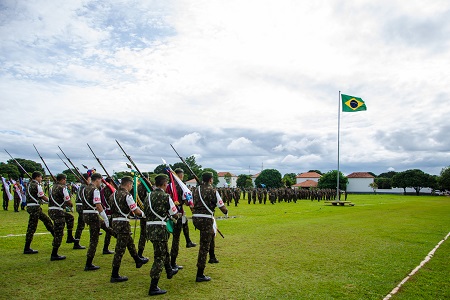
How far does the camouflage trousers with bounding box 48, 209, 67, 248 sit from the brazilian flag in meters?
29.8

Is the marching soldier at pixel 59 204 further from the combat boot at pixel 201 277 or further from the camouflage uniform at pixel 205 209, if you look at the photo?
the combat boot at pixel 201 277

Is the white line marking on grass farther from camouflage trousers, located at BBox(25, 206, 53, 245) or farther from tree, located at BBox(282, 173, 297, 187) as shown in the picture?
tree, located at BBox(282, 173, 297, 187)

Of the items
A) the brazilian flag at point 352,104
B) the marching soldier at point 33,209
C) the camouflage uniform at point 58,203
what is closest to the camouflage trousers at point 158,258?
the camouflage uniform at point 58,203

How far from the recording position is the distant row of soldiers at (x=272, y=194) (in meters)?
38.3

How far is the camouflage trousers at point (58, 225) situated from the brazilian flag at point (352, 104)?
2979 cm

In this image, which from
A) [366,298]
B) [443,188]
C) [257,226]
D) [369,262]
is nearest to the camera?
[366,298]

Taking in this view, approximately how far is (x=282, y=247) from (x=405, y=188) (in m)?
110

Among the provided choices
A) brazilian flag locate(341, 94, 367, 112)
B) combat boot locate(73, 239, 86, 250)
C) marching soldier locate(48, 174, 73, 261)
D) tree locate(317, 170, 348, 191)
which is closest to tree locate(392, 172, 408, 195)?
tree locate(317, 170, 348, 191)

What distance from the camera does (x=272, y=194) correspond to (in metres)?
43.2

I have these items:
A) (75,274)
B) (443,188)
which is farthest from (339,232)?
(443,188)

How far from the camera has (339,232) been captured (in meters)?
15.5

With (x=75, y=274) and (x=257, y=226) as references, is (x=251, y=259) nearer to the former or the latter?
(x=75, y=274)

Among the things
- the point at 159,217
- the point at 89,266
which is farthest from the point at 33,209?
the point at 159,217

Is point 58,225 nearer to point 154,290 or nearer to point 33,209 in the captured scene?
point 33,209
